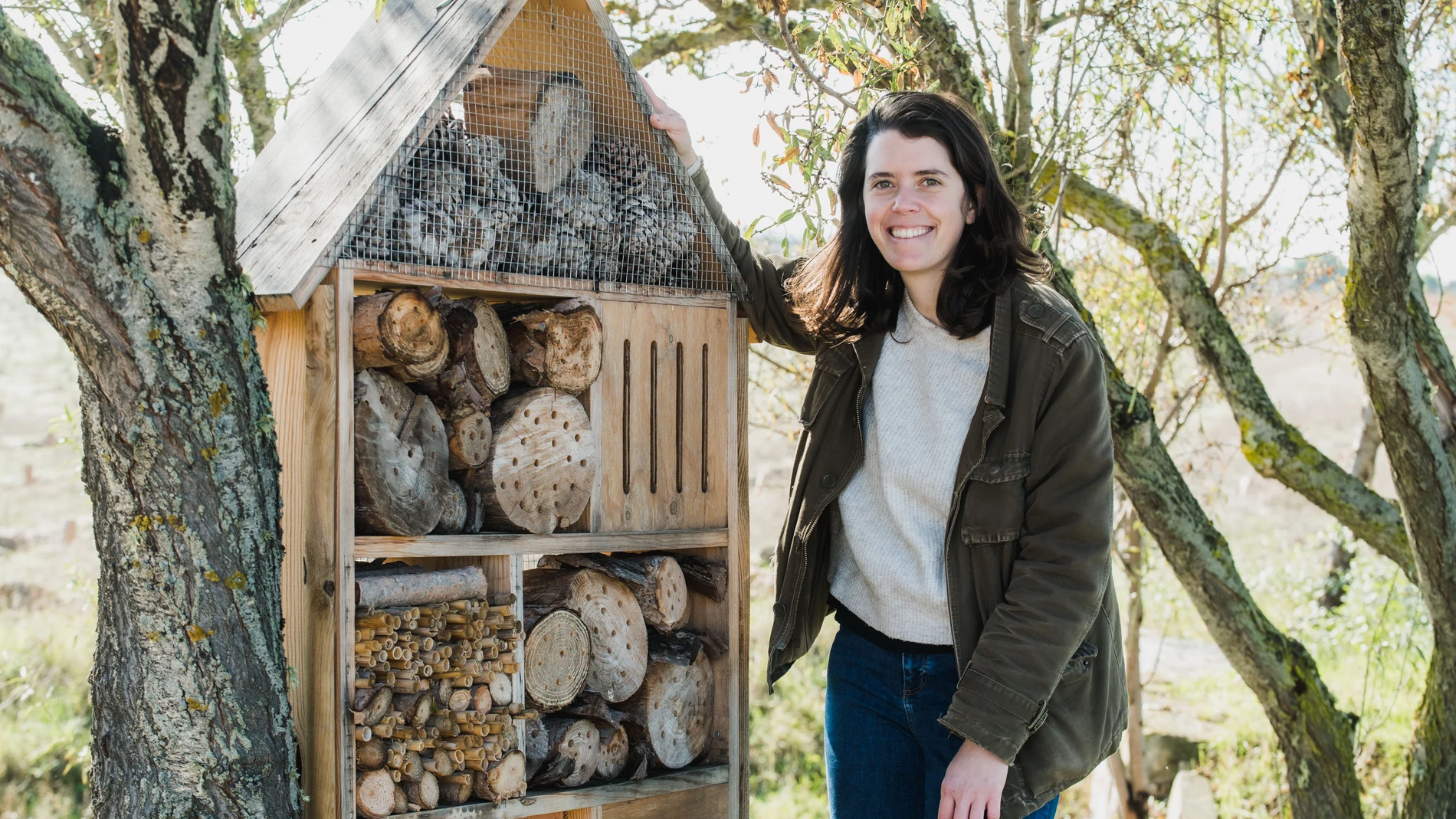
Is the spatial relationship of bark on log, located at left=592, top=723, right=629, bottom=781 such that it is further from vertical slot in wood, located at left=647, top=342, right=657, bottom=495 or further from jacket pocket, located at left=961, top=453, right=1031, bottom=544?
jacket pocket, located at left=961, top=453, right=1031, bottom=544

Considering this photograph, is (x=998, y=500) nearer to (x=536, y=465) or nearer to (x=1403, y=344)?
(x=536, y=465)

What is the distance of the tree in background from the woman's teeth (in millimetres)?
898

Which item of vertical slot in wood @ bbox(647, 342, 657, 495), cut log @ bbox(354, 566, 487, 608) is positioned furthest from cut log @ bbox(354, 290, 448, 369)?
vertical slot in wood @ bbox(647, 342, 657, 495)

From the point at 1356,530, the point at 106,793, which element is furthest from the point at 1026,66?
the point at 106,793

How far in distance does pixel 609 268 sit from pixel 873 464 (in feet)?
2.76

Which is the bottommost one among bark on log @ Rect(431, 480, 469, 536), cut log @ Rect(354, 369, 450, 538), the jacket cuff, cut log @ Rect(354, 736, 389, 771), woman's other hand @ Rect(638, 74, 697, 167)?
cut log @ Rect(354, 736, 389, 771)

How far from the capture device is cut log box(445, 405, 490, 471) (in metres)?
2.70

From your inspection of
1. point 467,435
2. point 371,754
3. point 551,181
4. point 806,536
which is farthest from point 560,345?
point 371,754

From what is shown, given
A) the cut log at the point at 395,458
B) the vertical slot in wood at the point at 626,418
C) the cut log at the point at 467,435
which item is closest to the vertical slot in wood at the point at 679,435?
the vertical slot in wood at the point at 626,418

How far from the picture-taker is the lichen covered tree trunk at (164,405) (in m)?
1.93

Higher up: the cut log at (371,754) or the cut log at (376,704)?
the cut log at (376,704)

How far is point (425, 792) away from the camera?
8.43 ft

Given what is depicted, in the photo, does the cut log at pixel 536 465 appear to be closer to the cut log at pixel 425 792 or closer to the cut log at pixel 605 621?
the cut log at pixel 605 621

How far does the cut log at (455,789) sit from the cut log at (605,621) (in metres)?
0.41
